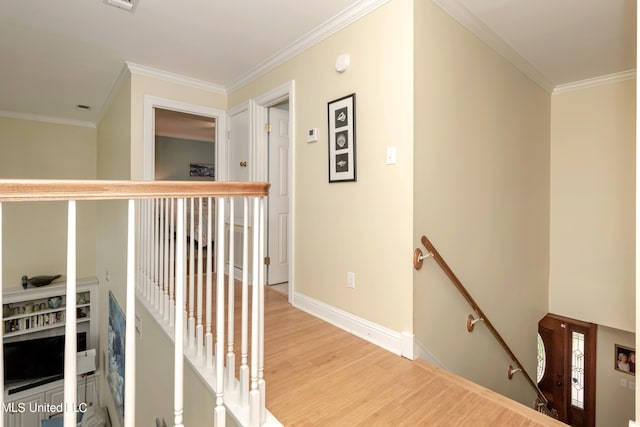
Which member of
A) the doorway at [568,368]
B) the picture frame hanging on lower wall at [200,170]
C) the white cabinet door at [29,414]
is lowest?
the white cabinet door at [29,414]

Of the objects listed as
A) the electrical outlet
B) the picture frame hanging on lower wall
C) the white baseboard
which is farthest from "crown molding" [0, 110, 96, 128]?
the electrical outlet

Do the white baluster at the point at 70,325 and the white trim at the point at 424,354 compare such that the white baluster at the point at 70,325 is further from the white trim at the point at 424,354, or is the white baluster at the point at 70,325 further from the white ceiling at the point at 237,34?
the white ceiling at the point at 237,34

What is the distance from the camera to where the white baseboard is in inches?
85.4

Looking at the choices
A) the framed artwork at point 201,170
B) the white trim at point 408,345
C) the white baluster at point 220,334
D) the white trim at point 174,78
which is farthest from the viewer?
the framed artwork at point 201,170

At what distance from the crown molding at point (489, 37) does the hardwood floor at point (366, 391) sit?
254cm

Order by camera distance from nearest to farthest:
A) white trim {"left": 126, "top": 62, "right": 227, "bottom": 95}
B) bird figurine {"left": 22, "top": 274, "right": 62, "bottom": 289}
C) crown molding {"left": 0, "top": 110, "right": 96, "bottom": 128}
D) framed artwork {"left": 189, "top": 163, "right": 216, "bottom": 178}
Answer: white trim {"left": 126, "top": 62, "right": 227, "bottom": 95}
crown molding {"left": 0, "top": 110, "right": 96, "bottom": 128}
bird figurine {"left": 22, "top": 274, "right": 62, "bottom": 289}
framed artwork {"left": 189, "top": 163, "right": 216, "bottom": 178}

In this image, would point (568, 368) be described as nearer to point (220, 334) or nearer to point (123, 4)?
point (220, 334)

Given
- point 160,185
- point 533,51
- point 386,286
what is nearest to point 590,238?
point 533,51

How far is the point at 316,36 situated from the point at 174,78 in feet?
6.37

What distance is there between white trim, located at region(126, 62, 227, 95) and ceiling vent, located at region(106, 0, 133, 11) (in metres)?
1.10

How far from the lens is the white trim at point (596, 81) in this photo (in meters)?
3.54

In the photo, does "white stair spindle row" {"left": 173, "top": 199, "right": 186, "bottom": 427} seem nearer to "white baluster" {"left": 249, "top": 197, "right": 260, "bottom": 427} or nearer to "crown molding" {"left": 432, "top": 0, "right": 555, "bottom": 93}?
"white baluster" {"left": 249, "top": 197, "right": 260, "bottom": 427}

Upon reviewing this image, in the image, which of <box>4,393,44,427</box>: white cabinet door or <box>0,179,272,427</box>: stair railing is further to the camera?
<box>4,393,44,427</box>: white cabinet door

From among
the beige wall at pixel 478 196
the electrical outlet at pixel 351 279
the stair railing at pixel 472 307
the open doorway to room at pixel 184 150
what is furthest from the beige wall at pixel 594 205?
the open doorway to room at pixel 184 150
